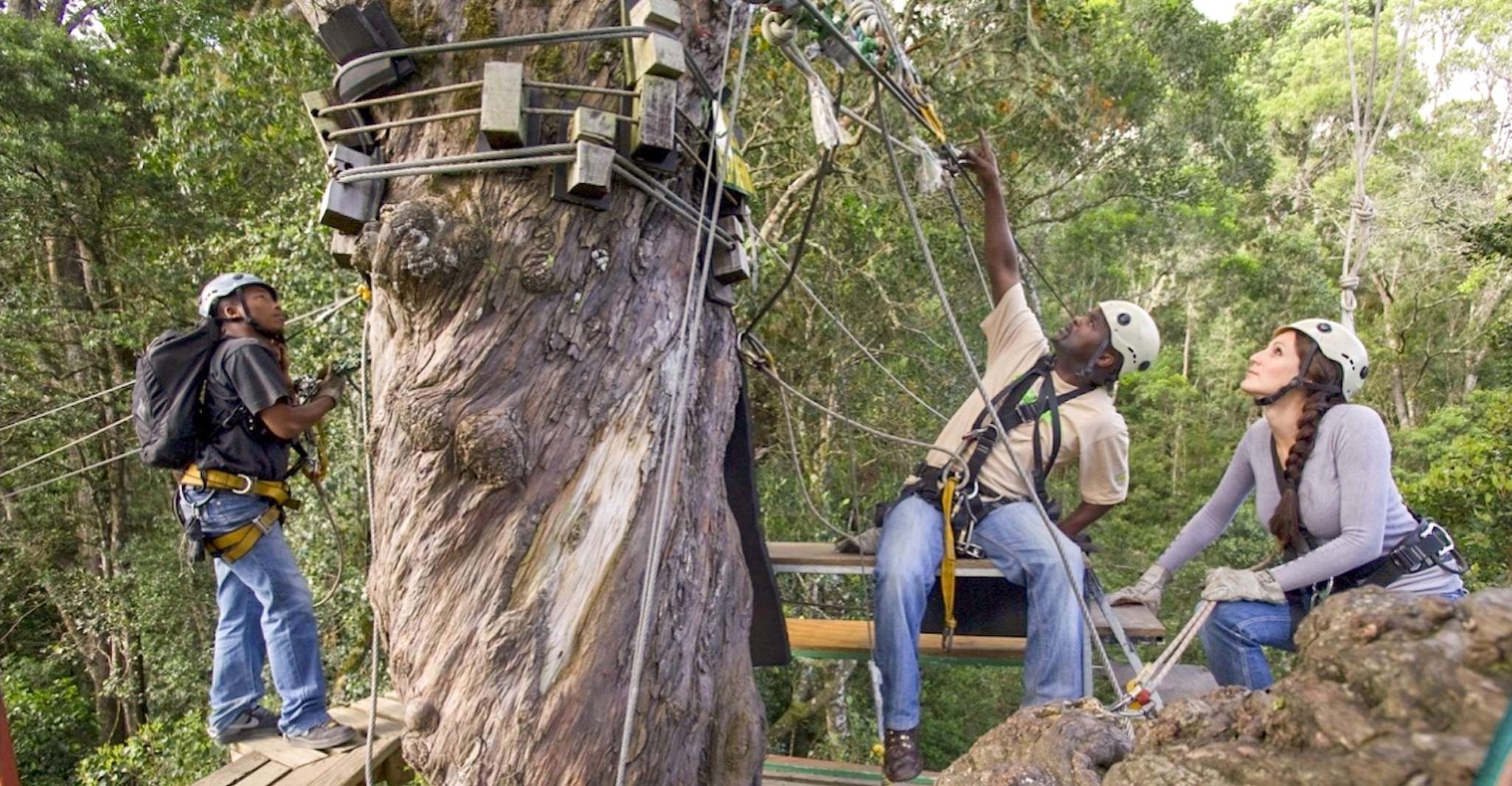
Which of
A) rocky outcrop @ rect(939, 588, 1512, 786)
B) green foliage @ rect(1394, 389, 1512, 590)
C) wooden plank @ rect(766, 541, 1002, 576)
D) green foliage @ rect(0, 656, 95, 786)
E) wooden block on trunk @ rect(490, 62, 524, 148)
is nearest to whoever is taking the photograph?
rocky outcrop @ rect(939, 588, 1512, 786)

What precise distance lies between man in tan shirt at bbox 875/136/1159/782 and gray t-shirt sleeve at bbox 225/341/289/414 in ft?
5.81

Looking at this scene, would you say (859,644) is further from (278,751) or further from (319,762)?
(278,751)

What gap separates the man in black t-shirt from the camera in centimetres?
233

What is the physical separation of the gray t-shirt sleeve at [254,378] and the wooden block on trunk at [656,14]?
1450 mm

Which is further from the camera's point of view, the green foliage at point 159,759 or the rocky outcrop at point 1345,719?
the green foliage at point 159,759

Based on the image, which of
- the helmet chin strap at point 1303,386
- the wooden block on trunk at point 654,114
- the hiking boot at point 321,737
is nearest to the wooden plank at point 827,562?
the helmet chin strap at point 1303,386

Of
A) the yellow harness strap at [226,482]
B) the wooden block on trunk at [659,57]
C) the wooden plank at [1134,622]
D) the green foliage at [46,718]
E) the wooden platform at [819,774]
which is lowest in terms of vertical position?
the green foliage at [46,718]

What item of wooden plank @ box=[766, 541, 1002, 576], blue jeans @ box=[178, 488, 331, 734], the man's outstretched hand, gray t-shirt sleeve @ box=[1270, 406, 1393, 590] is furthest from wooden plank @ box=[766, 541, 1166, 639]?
blue jeans @ box=[178, 488, 331, 734]

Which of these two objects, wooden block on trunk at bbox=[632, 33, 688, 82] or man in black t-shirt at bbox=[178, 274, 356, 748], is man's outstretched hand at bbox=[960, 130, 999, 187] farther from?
man in black t-shirt at bbox=[178, 274, 356, 748]

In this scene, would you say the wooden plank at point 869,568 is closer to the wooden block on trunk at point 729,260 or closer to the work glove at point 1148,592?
the work glove at point 1148,592

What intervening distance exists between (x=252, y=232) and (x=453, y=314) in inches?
167

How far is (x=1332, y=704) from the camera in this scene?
862 millimetres

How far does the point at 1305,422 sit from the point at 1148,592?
0.80 m

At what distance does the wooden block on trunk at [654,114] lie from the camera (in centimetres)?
156
